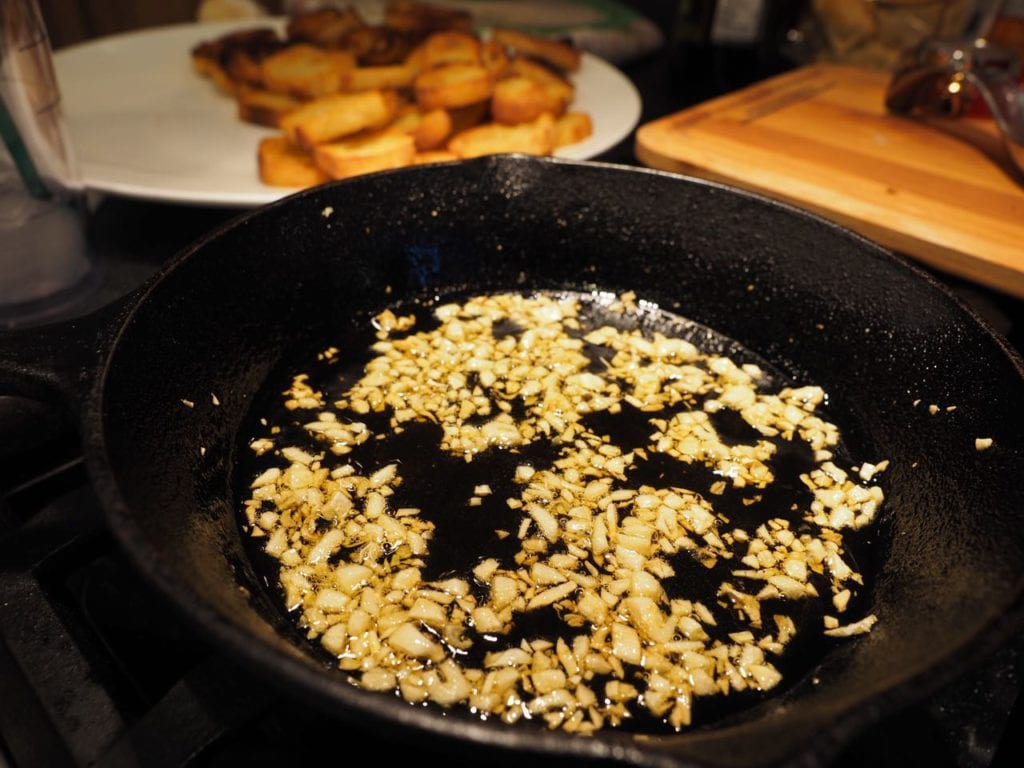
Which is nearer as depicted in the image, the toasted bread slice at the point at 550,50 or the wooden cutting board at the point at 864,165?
the wooden cutting board at the point at 864,165

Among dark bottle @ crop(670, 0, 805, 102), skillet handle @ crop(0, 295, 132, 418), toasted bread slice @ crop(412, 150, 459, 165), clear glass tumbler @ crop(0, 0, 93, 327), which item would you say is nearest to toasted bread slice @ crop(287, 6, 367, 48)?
toasted bread slice @ crop(412, 150, 459, 165)

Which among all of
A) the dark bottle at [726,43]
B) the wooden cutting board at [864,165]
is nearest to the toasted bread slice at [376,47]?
the wooden cutting board at [864,165]

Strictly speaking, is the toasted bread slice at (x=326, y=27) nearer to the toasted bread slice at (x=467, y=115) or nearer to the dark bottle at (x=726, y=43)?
the toasted bread slice at (x=467, y=115)

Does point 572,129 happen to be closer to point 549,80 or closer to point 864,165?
point 549,80

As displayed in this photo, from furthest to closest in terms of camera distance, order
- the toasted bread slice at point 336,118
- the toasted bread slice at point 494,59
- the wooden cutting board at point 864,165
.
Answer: the toasted bread slice at point 494,59
the toasted bread slice at point 336,118
the wooden cutting board at point 864,165

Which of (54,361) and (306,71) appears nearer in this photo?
(54,361)

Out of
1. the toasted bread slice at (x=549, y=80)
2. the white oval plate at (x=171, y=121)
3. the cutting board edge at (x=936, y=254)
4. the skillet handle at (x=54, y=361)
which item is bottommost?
the white oval plate at (x=171, y=121)

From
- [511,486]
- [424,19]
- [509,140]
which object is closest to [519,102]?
[509,140]
